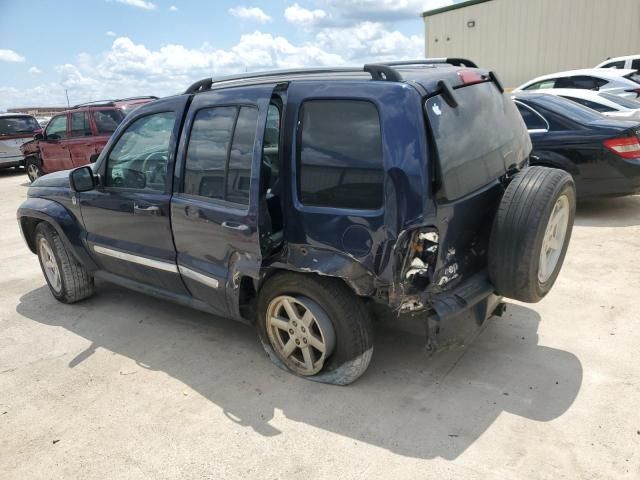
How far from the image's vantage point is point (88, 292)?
4.91m

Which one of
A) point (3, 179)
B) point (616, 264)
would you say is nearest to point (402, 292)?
point (616, 264)

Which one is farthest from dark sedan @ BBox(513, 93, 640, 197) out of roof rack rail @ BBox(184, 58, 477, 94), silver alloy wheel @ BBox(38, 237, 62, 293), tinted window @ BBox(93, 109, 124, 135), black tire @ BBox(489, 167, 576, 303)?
tinted window @ BBox(93, 109, 124, 135)

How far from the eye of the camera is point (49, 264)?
496 centimetres

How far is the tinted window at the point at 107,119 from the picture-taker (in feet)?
33.6

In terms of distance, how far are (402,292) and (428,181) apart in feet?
1.96

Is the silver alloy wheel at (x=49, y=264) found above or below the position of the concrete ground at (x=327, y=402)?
above

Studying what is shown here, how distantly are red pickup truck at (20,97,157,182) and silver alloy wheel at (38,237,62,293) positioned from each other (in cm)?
532

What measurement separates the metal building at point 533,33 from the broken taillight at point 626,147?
45.8 feet

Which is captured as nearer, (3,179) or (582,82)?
(582,82)

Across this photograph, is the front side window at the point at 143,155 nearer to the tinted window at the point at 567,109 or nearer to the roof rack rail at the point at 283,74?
the roof rack rail at the point at 283,74

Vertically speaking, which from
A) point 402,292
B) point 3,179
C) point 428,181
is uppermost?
point 428,181

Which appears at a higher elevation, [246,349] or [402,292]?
[402,292]

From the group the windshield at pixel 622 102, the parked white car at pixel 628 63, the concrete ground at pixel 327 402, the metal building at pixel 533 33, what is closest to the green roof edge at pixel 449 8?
the metal building at pixel 533 33

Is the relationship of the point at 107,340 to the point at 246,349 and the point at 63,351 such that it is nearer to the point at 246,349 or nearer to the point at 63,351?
the point at 63,351
